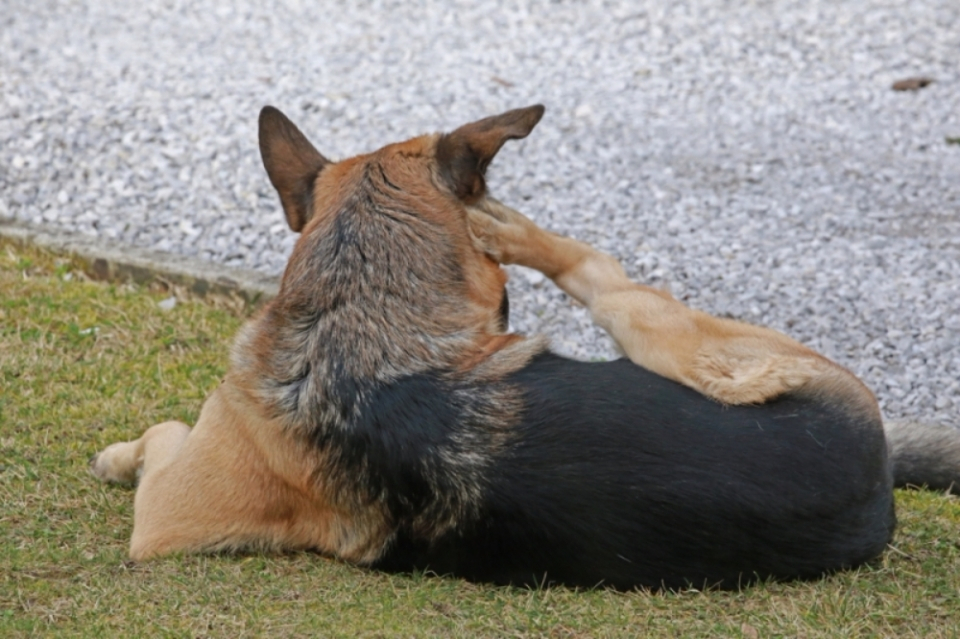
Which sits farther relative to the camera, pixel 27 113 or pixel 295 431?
pixel 27 113

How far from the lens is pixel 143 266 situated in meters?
7.39

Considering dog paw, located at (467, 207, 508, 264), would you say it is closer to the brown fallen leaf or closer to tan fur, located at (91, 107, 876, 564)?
tan fur, located at (91, 107, 876, 564)

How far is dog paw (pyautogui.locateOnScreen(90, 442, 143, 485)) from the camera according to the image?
5012 mm

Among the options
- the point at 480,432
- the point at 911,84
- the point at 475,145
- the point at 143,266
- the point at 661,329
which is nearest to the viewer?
the point at 480,432

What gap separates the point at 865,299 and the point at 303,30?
23.3 ft

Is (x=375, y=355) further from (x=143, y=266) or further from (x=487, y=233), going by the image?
(x=143, y=266)

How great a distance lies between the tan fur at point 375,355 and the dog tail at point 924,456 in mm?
1127

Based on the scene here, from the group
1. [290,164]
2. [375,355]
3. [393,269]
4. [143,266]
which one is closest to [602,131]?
[143,266]

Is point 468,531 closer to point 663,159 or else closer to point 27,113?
point 663,159

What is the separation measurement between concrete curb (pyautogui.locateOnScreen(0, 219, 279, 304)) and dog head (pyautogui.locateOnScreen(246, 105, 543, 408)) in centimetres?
251

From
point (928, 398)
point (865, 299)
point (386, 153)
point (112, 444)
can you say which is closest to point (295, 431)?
point (386, 153)

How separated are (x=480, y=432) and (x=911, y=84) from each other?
8115 millimetres

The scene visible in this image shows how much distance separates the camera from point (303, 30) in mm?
12023

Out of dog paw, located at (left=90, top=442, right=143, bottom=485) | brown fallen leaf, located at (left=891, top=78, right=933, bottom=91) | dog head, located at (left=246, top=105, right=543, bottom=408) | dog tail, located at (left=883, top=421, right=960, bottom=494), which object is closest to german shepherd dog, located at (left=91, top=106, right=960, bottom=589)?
dog head, located at (left=246, top=105, right=543, bottom=408)
